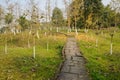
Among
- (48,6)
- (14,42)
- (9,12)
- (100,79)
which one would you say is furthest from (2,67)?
(9,12)

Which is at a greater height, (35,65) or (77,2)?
(77,2)

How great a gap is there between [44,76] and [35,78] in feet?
2.28

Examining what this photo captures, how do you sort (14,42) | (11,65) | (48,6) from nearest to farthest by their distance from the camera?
(11,65) → (14,42) → (48,6)

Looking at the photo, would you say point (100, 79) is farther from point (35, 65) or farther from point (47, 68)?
point (35, 65)

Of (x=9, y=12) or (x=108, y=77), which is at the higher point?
(x=9, y=12)

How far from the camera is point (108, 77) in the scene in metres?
14.6

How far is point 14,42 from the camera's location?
38.6 metres

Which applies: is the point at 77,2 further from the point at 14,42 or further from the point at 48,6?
the point at 14,42

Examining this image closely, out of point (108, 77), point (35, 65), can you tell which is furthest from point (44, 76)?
point (108, 77)

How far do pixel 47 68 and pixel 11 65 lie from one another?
329 cm

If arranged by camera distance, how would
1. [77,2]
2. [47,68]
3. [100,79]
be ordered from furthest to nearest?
[77,2]
[47,68]
[100,79]

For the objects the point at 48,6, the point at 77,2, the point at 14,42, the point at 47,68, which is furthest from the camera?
the point at 77,2

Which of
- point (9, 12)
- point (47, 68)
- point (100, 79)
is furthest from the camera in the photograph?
point (9, 12)

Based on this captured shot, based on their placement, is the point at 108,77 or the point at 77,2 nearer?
the point at 108,77
